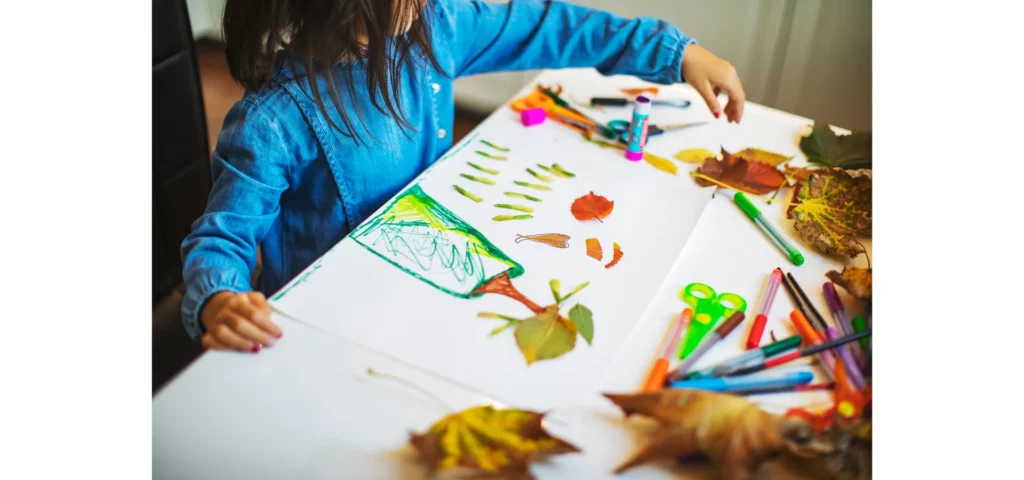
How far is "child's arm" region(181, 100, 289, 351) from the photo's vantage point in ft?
1.67

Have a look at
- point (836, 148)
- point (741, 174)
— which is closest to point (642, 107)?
point (741, 174)

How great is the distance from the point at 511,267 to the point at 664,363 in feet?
0.50

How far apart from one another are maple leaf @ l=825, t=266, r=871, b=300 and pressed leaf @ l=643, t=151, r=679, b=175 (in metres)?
0.20

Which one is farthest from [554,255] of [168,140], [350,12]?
[168,140]

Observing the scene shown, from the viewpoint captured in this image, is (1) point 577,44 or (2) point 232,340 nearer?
(2) point 232,340

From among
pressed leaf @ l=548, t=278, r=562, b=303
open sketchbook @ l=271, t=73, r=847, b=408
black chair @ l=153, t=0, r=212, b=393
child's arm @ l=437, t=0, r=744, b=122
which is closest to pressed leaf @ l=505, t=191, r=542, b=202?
open sketchbook @ l=271, t=73, r=847, b=408

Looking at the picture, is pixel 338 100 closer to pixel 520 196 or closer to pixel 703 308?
pixel 520 196

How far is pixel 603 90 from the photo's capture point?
0.92m

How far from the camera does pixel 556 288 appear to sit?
1.88 feet

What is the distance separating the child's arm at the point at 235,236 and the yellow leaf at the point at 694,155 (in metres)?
0.42

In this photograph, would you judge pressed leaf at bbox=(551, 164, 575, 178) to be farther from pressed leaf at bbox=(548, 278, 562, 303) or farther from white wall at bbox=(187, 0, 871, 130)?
white wall at bbox=(187, 0, 871, 130)

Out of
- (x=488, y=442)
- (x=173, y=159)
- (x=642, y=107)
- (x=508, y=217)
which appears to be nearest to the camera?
(x=488, y=442)
